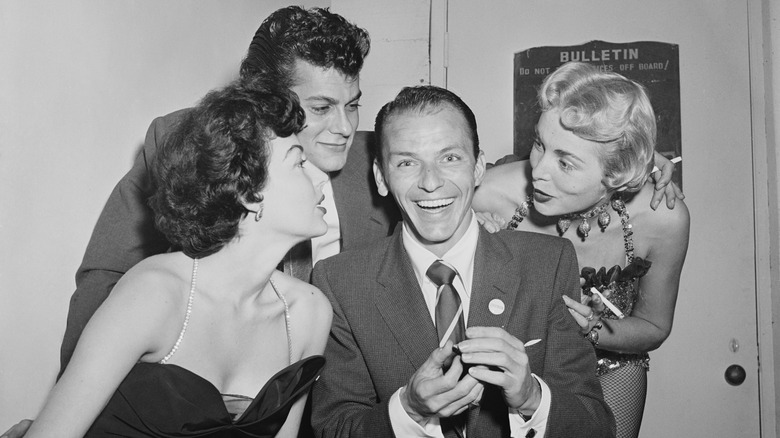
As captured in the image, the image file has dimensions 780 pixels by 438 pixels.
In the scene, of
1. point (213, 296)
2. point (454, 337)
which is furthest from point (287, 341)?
point (454, 337)

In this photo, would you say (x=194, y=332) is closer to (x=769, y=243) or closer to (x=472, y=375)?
(x=472, y=375)

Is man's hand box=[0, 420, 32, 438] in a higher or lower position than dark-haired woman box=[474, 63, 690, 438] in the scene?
lower

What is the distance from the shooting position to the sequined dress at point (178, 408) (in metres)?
1.69

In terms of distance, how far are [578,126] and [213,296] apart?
1287mm

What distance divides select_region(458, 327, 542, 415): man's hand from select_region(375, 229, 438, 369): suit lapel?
29cm

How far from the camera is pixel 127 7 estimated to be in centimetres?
258

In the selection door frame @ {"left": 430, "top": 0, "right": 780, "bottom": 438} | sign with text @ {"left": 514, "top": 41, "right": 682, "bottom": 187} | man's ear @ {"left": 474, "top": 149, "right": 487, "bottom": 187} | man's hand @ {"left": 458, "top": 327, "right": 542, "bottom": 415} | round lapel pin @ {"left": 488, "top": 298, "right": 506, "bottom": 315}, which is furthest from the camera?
sign with text @ {"left": 514, "top": 41, "right": 682, "bottom": 187}

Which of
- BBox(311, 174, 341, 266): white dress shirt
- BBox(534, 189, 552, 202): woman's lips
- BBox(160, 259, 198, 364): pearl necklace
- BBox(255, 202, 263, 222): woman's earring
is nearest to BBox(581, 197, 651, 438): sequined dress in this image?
BBox(534, 189, 552, 202): woman's lips

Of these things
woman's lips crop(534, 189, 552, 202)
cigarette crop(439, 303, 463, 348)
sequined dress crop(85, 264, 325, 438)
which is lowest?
sequined dress crop(85, 264, 325, 438)

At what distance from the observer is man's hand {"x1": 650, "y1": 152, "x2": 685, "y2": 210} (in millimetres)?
2571

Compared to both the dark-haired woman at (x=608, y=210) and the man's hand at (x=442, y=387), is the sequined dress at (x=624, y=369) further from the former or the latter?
the man's hand at (x=442, y=387)

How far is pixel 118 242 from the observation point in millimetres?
2174

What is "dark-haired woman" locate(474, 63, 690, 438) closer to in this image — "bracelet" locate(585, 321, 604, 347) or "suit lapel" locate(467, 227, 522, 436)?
"bracelet" locate(585, 321, 604, 347)

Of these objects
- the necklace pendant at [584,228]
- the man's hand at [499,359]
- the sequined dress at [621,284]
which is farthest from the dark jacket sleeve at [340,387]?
the necklace pendant at [584,228]
